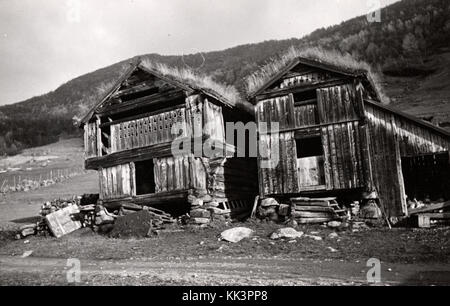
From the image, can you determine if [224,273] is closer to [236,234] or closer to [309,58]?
[236,234]

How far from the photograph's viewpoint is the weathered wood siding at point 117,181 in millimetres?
20188

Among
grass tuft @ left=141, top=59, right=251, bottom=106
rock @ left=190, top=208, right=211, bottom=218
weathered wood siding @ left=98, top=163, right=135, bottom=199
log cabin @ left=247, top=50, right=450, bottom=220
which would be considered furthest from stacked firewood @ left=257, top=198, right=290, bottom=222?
weathered wood siding @ left=98, top=163, right=135, bottom=199

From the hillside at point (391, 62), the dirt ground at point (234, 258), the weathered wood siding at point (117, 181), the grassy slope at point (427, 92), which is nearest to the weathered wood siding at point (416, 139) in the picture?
the dirt ground at point (234, 258)

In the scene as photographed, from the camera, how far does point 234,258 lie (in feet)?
39.7

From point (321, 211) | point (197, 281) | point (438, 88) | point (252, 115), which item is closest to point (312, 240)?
point (321, 211)

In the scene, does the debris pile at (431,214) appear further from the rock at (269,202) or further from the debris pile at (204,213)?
the debris pile at (204,213)

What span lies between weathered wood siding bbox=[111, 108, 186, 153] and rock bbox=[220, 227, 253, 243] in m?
6.12

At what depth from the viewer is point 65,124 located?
77125 mm

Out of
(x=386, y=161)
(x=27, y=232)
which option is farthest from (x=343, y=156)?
(x=27, y=232)

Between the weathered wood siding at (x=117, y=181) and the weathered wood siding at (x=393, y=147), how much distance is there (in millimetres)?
12156

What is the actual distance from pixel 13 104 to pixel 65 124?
32.3 m

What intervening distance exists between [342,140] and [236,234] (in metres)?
6.61

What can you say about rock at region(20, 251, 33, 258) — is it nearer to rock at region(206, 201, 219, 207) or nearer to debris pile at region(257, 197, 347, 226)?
rock at region(206, 201, 219, 207)
